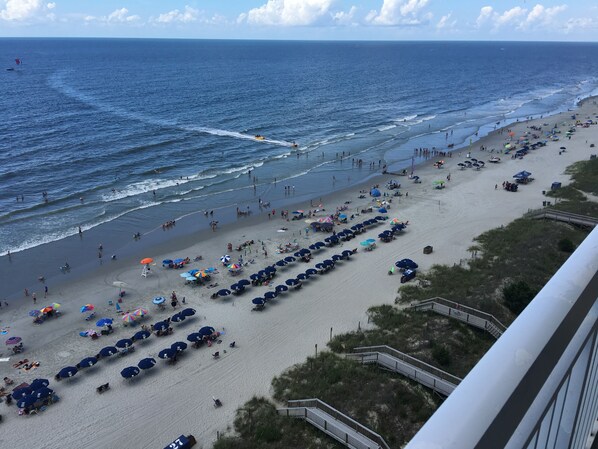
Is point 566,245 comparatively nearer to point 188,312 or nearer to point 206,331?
point 206,331

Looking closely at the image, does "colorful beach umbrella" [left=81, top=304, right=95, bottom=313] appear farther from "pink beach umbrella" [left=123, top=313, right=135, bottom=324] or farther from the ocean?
the ocean

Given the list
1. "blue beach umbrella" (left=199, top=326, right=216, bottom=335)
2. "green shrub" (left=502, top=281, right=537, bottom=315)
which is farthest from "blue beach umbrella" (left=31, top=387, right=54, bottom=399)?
"green shrub" (left=502, top=281, right=537, bottom=315)

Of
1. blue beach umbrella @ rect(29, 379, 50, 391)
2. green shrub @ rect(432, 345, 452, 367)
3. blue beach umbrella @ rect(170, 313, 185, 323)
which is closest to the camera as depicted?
green shrub @ rect(432, 345, 452, 367)

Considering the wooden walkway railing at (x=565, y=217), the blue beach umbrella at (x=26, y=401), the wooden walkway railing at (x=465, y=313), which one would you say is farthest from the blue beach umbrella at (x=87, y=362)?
the wooden walkway railing at (x=565, y=217)

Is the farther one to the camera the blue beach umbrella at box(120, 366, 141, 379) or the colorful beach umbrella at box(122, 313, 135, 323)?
the colorful beach umbrella at box(122, 313, 135, 323)

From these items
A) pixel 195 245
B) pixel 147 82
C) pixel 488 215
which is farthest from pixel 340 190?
pixel 147 82
